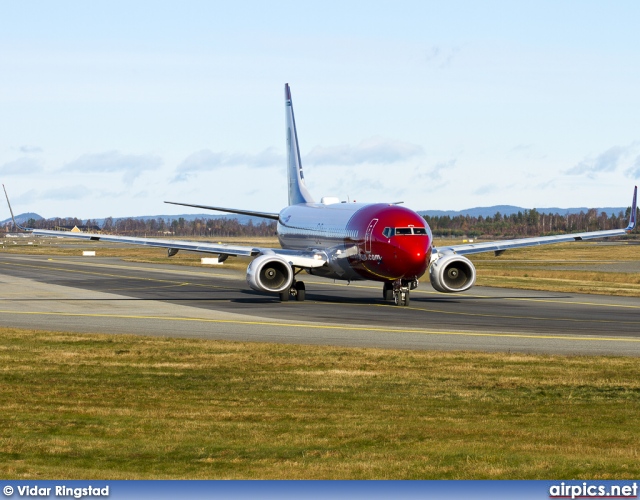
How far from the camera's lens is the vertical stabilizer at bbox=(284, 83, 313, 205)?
71688mm

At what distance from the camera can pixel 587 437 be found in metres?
17.9

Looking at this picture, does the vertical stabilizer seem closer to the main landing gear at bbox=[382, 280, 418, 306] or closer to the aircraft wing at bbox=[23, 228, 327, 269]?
the aircraft wing at bbox=[23, 228, 327, 269]

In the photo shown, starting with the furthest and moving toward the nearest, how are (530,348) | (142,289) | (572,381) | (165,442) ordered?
(142,289), (530,348), (572,381), (165,442)

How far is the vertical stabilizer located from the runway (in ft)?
20.7

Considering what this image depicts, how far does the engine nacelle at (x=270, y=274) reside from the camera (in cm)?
5081

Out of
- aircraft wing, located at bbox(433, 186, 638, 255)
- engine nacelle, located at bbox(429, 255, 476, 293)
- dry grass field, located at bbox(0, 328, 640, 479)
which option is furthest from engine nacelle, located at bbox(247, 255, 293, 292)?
dry grass field, located at bbox(0, 328, 640, 479)

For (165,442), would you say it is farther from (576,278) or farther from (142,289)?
(576,278)

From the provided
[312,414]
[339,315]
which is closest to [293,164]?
[339,315]

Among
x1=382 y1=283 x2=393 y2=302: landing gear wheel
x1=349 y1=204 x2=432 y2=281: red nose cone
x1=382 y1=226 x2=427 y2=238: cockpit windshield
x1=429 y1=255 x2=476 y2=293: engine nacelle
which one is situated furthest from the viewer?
x1=382 y1=283 x2=393 y2=302: landing gear wheel

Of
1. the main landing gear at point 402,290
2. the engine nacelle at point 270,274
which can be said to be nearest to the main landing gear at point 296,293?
the engine nacelle at point 270,274

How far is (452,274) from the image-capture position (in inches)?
2044

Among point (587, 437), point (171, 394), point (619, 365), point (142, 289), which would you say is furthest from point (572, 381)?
point (142, 289)

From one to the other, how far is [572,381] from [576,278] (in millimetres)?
58472

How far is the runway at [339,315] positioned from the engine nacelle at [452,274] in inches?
48.5
